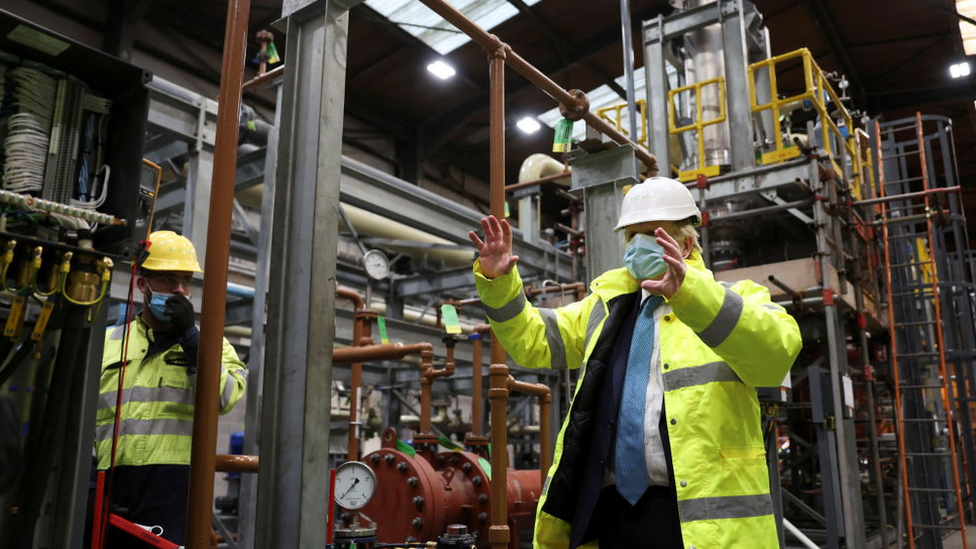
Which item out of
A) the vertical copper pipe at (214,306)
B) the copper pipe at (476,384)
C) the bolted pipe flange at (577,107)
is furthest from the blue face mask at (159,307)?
the copper pipe at (476,384)

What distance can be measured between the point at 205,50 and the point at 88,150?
9935 millimetres

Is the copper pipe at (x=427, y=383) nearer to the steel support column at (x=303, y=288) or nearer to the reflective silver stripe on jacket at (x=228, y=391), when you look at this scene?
the reflective silver stripe on jacket at (x=228, y=391)

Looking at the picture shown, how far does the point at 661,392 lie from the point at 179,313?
1790mm

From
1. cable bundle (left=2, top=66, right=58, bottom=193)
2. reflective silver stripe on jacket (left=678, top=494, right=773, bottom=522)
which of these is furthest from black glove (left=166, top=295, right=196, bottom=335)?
reflective silver stripe on jacket (left=678, top=494, right=773, bottom=522)

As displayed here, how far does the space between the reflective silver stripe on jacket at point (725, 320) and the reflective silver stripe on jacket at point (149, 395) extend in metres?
2.04

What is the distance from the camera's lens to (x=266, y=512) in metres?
1.84

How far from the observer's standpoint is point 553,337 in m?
2.52

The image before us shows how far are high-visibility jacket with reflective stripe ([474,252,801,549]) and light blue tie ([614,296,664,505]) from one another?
41 mm

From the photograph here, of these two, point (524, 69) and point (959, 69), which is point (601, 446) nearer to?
point (524, 69)

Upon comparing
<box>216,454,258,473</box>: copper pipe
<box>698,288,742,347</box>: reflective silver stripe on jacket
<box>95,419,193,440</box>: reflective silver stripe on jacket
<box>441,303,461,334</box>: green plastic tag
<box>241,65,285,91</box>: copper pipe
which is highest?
<box>241,65,285,91</box>: copper pipe

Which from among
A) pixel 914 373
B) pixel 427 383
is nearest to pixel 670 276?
pixel 427 383

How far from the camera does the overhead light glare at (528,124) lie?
13883 millimetres

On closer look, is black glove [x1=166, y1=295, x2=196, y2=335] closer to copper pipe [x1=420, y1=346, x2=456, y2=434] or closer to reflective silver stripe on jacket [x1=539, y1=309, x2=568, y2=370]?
reflective silver stripe on jacket [x1=539, y1=309, x2=568, y2=370]

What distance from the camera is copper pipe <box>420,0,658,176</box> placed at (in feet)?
8.62
